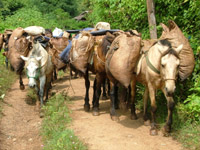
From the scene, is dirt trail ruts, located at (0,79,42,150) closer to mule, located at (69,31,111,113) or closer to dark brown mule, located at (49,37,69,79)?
dark brown mule, located at (49,37,69,79)

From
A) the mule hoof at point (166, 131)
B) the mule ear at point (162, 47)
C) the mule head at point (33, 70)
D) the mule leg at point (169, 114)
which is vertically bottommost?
the mule hoof at point (166, 131)

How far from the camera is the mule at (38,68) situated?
22.3ft

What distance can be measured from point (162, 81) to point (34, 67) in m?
3.59

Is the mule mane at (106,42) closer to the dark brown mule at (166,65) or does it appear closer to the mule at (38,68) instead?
the dark brown mule at (166,65)

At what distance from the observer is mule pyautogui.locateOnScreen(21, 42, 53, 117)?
6.79 meters

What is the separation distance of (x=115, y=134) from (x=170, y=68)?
186 centimetres

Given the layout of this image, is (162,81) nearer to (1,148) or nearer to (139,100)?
(139,100)

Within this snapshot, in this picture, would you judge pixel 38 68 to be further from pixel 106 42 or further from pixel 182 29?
pixel 182 29

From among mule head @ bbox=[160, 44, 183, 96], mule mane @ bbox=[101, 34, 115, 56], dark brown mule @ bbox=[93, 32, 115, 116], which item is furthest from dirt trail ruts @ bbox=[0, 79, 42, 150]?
mule head @ bbox=[160, 44, 183, 96]

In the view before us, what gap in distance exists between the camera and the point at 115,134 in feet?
17.4

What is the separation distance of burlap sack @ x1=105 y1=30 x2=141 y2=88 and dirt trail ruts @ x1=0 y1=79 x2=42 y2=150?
2.42m

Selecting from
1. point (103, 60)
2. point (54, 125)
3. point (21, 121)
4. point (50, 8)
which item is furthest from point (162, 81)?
point (50, 8)

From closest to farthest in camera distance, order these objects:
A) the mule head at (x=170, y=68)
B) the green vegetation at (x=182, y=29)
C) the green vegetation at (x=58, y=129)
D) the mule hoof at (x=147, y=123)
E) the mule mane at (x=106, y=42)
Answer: the mule head at (x=170, y=68) → the green vegetation at (x=58, y=129) → the green vegetation at (x=182, y=29) → the mule hoof at (x=147, y=123) → the mule mane at (x=106, y=42)

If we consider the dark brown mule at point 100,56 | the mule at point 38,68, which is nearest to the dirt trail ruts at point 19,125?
the mule at point 38,68
